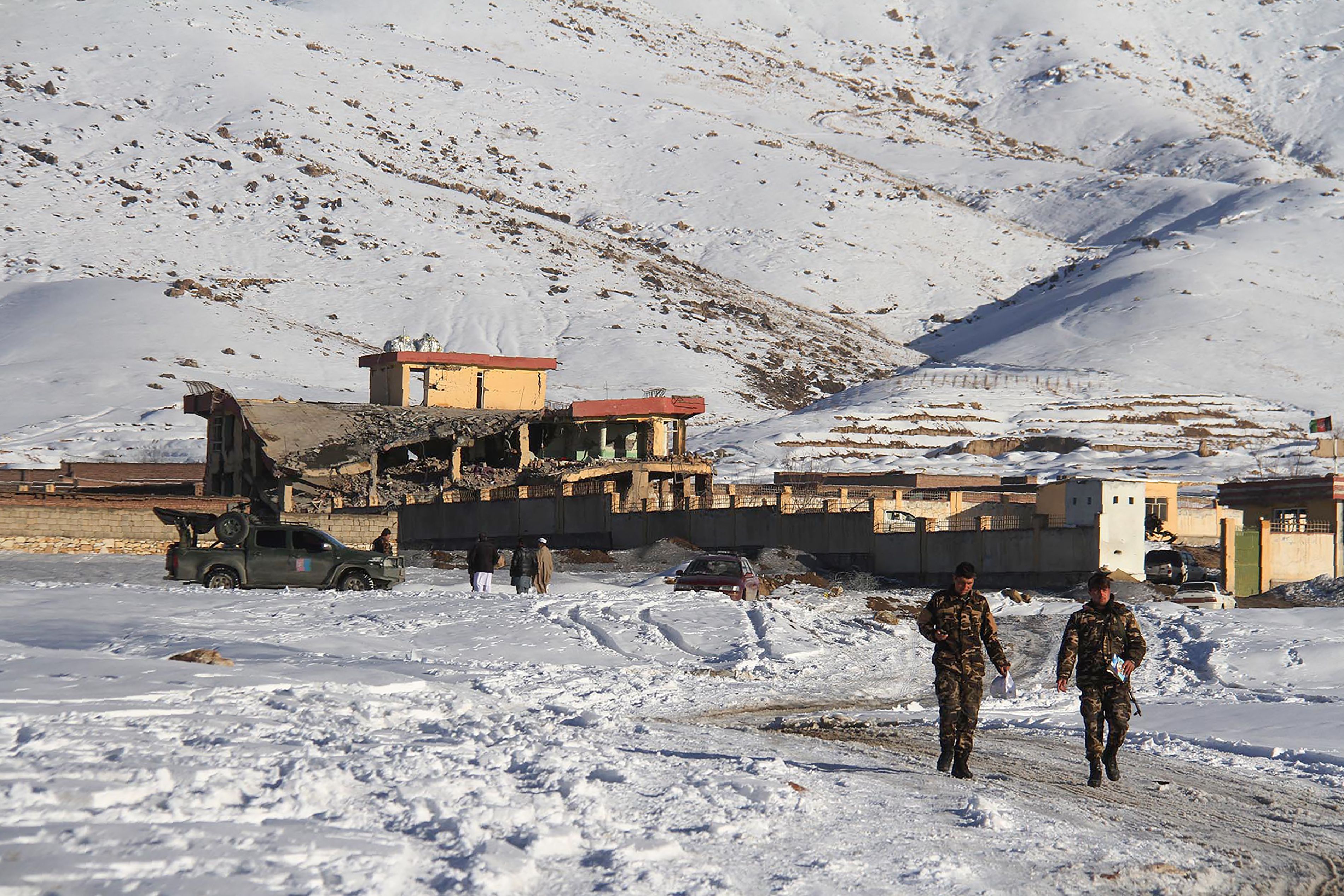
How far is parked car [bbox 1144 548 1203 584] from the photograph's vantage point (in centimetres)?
4050

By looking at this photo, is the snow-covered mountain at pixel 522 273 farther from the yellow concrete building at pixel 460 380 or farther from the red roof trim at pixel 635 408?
the red roof trim at pixel 635 408

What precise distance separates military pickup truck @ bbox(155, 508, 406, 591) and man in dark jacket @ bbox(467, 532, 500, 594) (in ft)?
5.32

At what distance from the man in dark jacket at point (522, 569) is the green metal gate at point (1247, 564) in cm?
2221

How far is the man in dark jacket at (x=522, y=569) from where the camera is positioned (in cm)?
2812

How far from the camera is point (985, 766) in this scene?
12.2 metres

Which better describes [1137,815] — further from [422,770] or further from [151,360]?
[151,360]

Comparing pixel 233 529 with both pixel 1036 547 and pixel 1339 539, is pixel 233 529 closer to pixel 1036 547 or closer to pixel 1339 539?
pixel 1036 547

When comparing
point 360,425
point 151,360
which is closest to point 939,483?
point 360,425

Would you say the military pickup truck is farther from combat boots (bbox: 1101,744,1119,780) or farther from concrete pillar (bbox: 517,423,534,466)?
concrete pillar (bbox: 517,423,534,466)

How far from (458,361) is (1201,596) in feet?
129

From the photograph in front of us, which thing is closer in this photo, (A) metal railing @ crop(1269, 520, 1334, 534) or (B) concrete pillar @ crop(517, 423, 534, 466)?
(A) metal railing @ crop(1269, 520, 1334, 534)

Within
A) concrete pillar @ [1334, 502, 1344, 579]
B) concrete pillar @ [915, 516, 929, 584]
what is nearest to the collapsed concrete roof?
concrete pillar @ [915, 516, 929, 584]

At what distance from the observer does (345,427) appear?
57.2m

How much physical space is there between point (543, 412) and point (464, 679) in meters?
44.0
